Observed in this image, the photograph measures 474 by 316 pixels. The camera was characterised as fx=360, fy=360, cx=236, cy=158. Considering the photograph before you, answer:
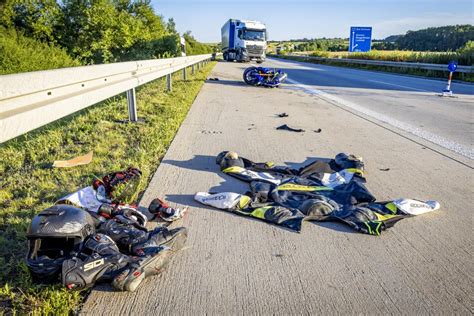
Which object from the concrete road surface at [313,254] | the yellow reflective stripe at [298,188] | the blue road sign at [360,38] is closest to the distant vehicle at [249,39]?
the blue road sign at [360,38]

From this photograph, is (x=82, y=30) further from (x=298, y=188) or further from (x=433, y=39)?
(x=433, y=39)

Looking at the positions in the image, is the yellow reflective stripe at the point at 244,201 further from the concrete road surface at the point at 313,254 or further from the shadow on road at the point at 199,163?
the shadow on road at the point at 199,163

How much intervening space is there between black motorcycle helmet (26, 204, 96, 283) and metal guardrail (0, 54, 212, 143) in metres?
0.90

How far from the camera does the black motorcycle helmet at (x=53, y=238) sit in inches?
84.7

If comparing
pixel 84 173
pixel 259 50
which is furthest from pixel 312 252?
pixel 259 50

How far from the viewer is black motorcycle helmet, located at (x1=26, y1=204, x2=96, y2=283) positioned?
215 centimetres

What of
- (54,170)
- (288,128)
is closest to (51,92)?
(54,170)

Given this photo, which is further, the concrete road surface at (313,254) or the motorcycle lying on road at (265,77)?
the motorcycle lying on road at (265,77)

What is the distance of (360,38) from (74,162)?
3581 cm

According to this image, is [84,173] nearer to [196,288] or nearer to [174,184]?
[174,184]

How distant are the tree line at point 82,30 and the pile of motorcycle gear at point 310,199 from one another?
28.8m

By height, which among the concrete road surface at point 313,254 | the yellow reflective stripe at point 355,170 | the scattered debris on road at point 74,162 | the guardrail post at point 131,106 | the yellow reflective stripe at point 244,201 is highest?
the guardrail post at point 131,106

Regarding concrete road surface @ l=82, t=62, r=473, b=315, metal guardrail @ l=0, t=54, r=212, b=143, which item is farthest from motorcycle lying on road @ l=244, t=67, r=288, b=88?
concrete road surface @ l=82, t=62, r=473, b=315

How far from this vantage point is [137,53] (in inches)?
1916
